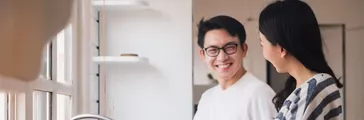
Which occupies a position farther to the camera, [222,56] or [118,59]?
[118,59]

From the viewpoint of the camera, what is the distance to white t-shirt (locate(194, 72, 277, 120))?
158cm

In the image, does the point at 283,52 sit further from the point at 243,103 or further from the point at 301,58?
the point at 243,103

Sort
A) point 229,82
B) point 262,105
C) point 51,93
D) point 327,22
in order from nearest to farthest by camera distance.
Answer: point 51,93
point 262,105
point 229,82
point 327,22

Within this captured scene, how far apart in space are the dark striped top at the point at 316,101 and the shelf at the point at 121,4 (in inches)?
44.0

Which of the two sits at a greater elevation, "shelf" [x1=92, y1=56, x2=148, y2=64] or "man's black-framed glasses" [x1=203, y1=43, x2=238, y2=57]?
"man's black-framed glasses" [x1=203, y1=43, x2=238, y2=57]

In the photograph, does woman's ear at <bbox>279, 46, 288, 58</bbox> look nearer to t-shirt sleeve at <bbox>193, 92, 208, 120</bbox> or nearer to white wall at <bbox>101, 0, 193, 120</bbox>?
t-shirt sleeve at <bbox>193, 92, 208, 120</bbox>

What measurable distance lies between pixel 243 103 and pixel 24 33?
44.1 inches

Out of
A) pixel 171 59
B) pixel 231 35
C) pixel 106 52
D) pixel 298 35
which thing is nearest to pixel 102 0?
pixel 106 52

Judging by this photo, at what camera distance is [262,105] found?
159 cm

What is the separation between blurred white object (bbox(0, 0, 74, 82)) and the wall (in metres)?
1.48

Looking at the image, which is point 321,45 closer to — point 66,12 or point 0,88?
point 66,12

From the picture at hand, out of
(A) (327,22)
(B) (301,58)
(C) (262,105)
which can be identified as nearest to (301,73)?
(B) (301,58)

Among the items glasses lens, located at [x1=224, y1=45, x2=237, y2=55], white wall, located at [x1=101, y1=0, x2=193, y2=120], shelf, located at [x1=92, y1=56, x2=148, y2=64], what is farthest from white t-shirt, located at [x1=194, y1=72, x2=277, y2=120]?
shelf, located at [x1=92, y1=56, x2=148, y2=64]

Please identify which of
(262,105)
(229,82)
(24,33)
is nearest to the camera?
(24,33)
